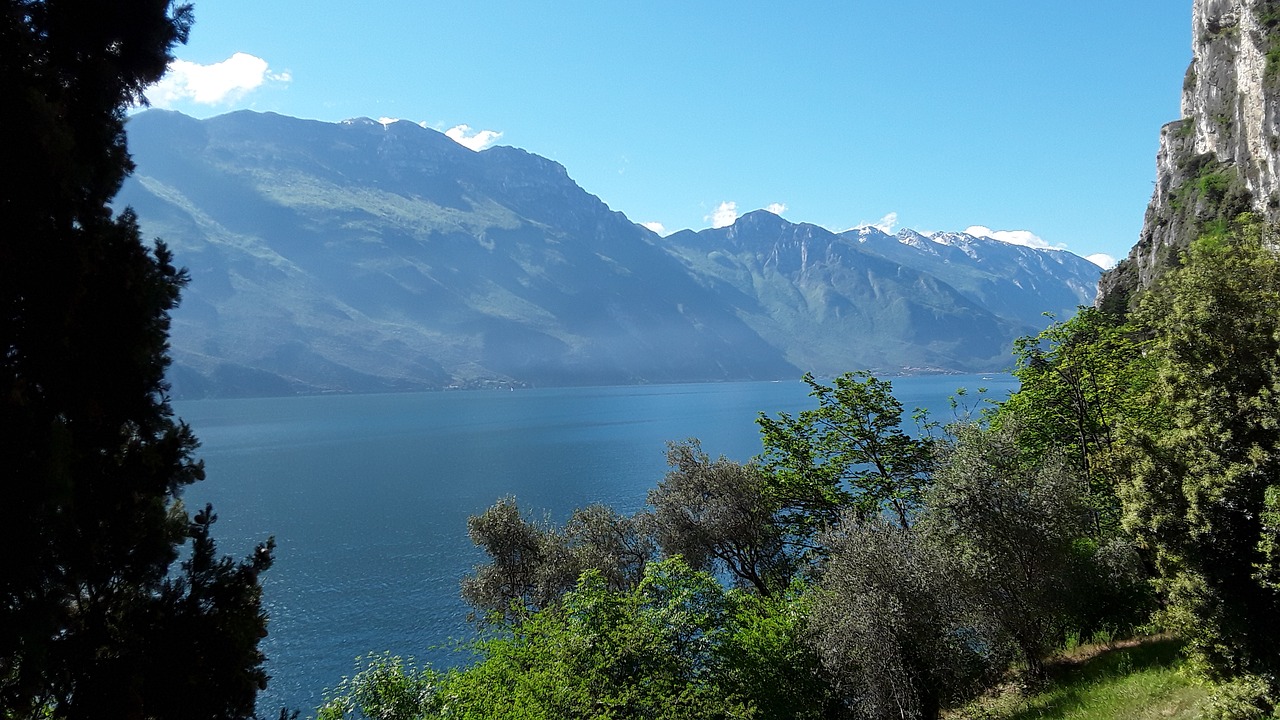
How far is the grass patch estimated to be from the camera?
16.9 meters

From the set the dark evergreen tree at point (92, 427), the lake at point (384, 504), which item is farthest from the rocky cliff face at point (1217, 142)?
the dark evergreen tree at point (92, 427)

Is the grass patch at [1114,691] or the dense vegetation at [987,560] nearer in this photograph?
the dense vegetation at [987,560]

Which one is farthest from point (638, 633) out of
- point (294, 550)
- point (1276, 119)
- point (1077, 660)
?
point (1276, 119)

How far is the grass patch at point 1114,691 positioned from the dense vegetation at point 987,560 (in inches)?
33.3

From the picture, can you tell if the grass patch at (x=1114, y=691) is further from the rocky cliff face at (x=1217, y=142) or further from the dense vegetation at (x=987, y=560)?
the rocky cliff face at (x=1217, y=142)

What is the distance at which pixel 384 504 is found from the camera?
92875 millimetres

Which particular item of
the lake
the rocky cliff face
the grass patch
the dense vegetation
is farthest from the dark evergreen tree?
the rocky cliff face

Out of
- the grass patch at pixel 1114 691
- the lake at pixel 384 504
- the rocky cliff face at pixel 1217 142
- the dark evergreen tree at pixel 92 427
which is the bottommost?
the lake at pixel 384 504

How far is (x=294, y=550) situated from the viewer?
71.9 metres

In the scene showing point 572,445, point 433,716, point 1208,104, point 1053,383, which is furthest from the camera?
point 572,445

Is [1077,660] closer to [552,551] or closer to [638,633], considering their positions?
[638,633]

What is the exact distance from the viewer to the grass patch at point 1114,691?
16938 millimetres

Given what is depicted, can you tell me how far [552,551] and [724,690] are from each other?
61.3 ft

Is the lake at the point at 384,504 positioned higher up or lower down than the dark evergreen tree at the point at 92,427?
lower down
